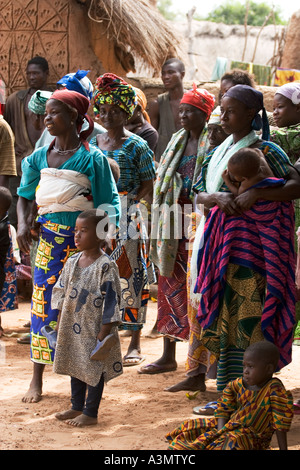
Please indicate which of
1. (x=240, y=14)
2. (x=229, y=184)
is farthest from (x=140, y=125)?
(x=240, y=14)

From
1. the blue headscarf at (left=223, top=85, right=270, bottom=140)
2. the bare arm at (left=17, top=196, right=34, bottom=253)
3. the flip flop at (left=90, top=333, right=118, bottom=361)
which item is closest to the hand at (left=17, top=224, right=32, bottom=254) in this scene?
the bare arm at (left=17, top=196, right=34, bottom=253)

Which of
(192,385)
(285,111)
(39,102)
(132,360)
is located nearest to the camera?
(285,111)

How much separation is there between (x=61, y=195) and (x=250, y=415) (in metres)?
1.99

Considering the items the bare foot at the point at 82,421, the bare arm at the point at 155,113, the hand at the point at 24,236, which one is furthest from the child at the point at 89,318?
the bare arm at the point at 155,113

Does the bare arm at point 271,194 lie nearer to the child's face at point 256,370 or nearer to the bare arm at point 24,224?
the child's face at point 256,370

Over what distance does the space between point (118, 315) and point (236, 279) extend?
0.75m

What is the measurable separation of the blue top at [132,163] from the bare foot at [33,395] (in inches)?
71.2

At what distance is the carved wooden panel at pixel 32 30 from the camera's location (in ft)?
30.8

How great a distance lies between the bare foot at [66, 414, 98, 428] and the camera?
4602 mm

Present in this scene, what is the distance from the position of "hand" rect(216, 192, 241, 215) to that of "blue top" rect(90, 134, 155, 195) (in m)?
1.84

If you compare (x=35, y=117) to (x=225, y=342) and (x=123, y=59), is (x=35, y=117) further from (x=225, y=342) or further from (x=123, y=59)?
(x=225, y=342)

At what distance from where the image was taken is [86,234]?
15.2 feet

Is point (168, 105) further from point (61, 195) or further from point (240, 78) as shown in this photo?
point (61, 195)

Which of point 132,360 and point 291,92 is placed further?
point 132,360
